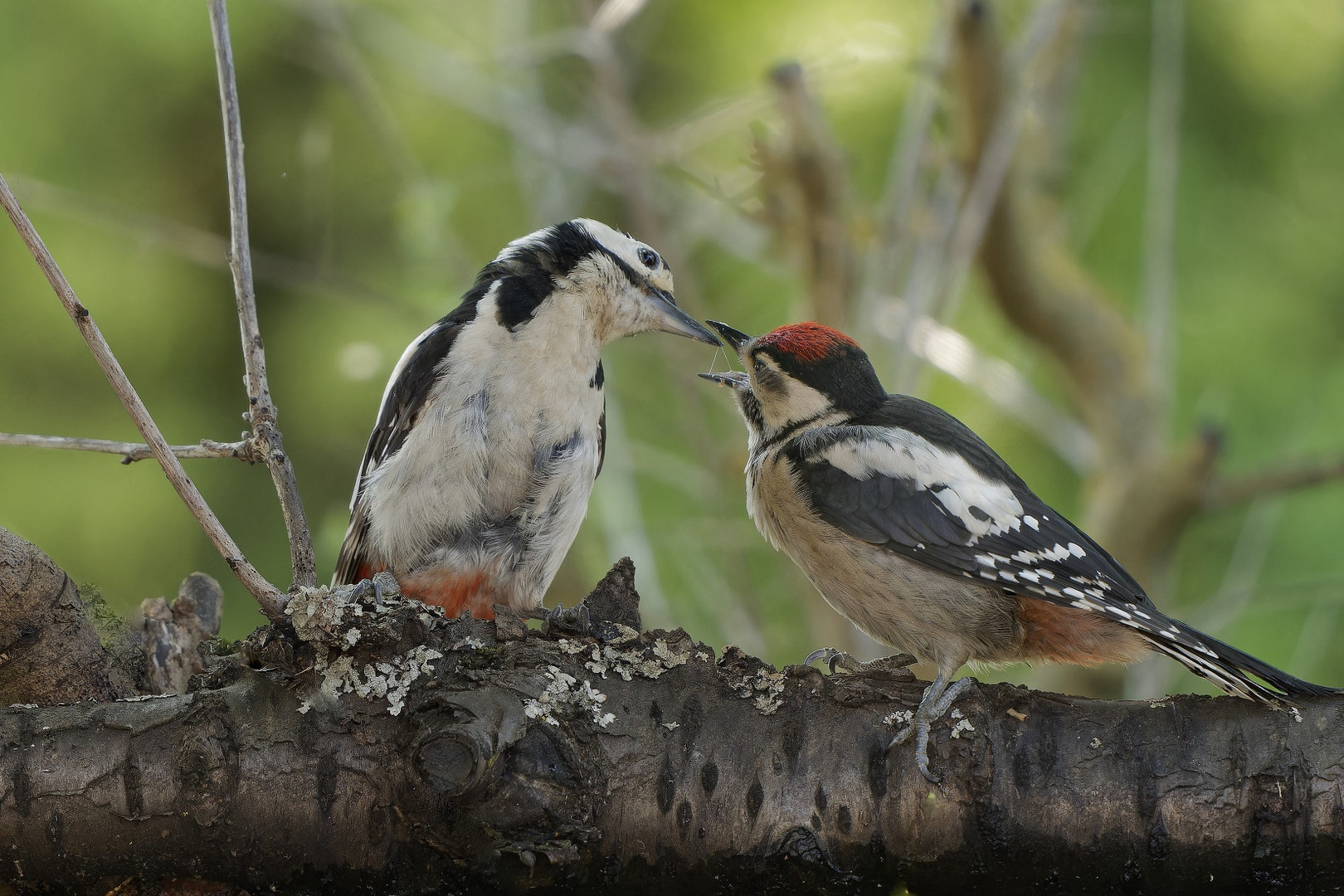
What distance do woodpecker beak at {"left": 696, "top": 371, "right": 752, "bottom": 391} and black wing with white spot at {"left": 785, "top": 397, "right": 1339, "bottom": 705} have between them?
28 cm

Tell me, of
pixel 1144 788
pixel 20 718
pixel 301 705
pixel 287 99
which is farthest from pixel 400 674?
pixel 287 99

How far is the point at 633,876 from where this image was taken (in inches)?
61.6

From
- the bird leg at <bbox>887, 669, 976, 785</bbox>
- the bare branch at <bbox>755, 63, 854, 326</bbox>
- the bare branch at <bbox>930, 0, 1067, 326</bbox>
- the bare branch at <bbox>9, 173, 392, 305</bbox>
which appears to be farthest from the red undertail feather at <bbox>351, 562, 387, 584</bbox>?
the bare branch at <bbox>930, 0, 1067, 326</bbox>

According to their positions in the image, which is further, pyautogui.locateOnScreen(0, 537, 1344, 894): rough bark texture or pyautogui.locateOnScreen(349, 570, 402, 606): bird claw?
pyautogui.locateOnScreen(349, 570, 402, 606): bird claw

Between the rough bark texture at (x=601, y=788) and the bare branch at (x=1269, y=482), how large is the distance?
2.09 m

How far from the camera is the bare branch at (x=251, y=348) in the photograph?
1727 mm

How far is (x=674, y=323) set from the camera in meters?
2.47

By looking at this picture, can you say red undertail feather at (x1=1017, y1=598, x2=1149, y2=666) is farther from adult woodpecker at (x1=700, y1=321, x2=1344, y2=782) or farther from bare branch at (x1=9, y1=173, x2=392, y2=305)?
bare branch at (x1=9, y1=173, x2=392, y2=305)

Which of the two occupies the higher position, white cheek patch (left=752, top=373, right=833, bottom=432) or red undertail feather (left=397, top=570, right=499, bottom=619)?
white cheek patch (left=752, top=373, right=833, bottom=432)

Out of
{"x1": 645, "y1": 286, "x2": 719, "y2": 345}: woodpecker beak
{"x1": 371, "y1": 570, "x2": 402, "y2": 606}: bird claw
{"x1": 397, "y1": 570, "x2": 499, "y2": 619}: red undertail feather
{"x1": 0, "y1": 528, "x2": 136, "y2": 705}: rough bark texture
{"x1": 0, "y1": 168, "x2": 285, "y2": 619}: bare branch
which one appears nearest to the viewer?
{"x1": 0, "y1": 168, "x2": 285, "y2": 619}: bare branch

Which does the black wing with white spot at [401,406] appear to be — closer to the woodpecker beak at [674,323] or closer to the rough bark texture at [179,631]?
the rough bark texture at [179,631]

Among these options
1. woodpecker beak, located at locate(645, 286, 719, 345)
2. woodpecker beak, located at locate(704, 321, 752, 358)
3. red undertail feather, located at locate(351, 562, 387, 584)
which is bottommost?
red undertail feather, located at locate(351, 562, 387, 584)

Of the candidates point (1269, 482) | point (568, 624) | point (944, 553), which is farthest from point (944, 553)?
point (1269, 482)

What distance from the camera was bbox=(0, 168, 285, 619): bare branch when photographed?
1519mm
